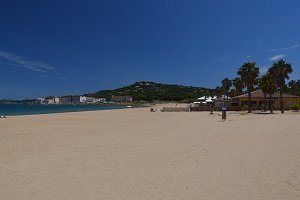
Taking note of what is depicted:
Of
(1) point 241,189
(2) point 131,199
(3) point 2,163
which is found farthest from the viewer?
(3) point 2,163

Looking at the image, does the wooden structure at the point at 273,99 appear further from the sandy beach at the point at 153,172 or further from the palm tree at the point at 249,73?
the sandy beach at the point at 153,172

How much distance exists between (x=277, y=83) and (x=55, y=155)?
34.7 metres

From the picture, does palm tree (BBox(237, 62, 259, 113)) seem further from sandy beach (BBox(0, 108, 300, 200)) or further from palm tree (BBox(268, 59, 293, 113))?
sandy beach (BBox(0, 108, 300, 200))

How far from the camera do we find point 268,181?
20.0ft

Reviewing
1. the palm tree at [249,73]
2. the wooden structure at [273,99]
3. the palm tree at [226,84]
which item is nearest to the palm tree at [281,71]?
the palm tree at [249,73]

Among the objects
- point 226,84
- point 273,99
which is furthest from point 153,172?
point 226,84

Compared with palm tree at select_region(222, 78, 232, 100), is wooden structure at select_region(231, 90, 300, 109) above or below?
below

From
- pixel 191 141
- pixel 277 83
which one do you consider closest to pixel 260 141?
pixel 191 141

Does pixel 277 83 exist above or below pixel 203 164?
above

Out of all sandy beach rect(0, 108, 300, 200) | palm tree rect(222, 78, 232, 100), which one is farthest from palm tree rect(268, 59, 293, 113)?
palm tree rect(222, 78, 232, 100)

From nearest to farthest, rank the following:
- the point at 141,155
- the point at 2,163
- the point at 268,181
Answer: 1. the point at 268,181
2. the point at 2,163
3. the point at 141,155

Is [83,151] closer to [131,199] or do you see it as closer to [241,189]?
[131,199]

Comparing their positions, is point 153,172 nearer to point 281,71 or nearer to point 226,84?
point 281,71

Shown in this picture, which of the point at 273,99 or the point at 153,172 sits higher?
the point at 273,99
